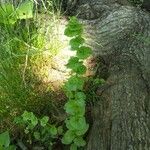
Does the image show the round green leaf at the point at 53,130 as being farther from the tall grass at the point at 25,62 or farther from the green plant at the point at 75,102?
the tall grass at the point at 25,62

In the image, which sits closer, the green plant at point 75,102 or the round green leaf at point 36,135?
the green plant at point 75,102

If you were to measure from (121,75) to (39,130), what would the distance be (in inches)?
27.3

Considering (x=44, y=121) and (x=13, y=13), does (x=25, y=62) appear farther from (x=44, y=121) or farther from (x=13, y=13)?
(x=44, y=121)

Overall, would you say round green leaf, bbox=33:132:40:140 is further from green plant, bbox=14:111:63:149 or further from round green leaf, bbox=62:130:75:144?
round green leaf, bbox=62:130:75:144

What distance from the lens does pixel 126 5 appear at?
12.6 feet

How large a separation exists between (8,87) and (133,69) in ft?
2.97

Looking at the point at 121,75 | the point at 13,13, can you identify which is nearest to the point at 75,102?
the point at 121,75

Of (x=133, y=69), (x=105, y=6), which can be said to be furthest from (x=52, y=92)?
(x=105, y=6)

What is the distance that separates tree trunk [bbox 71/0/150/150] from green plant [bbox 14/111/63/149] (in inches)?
10.2

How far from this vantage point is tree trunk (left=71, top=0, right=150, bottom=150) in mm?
2398

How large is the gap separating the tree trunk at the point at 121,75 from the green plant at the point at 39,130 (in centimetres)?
26

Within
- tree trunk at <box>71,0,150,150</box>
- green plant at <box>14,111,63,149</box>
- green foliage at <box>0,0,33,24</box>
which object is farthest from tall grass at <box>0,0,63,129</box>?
tree trunk at <box>71,0,150,150</box>

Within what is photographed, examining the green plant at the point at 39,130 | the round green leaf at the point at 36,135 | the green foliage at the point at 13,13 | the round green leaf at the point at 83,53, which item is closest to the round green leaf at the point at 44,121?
the green plant at the point at 39,130

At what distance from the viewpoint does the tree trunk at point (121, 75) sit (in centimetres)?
240
